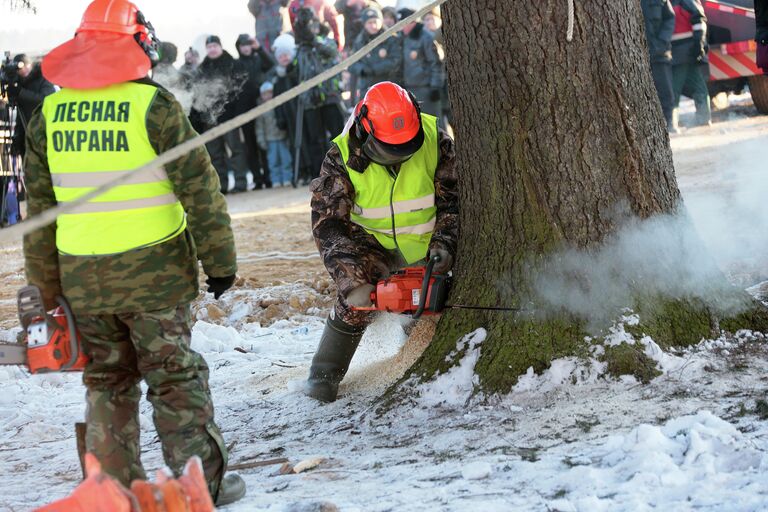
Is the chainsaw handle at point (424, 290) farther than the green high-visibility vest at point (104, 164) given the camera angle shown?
Yes

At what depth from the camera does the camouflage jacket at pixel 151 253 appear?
125 inches

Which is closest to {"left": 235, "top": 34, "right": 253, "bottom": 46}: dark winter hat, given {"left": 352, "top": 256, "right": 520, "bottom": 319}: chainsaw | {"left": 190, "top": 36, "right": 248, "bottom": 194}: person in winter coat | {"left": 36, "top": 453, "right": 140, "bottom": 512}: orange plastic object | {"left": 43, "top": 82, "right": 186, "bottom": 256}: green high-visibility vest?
{"left": 190, "top": 36, "right": 248, "bottom": 194}: person in winter coat

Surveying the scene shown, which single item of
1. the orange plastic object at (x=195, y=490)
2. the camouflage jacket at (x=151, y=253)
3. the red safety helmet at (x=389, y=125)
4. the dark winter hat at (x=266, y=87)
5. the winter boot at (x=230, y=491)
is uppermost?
the dark winter hat at (x=266, y=87)

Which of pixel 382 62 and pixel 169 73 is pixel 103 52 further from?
pixel 169 73

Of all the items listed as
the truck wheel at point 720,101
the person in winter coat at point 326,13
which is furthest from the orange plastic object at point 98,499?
the truck wheel at point 720,101

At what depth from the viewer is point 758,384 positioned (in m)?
3.52

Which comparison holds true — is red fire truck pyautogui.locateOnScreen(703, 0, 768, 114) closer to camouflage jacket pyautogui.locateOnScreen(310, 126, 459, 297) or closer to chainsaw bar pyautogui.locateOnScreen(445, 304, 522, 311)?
camouflage jacket pyautogui.locateOnScreen(310, 126, 459, 297)

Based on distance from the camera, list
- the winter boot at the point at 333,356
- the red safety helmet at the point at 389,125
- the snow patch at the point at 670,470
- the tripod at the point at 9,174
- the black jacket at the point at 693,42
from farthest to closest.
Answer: the black jacket at the point at 693,42 < the tripod at the point at 9,174 < the winter boot at the point at 333,356 < the red safety helmet at the point at 389,125 < the snow patch at the point at 670,470

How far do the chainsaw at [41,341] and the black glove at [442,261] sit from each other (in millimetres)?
1690

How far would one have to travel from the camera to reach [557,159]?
3811 mm

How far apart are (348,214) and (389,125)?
0.55 m

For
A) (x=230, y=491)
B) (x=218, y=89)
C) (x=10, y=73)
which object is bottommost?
(x=230, y=491)

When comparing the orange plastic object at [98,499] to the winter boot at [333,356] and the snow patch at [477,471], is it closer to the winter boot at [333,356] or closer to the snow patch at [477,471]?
the snow patch at [477,471]

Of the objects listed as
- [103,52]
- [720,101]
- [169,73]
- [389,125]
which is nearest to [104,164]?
[103,52]
